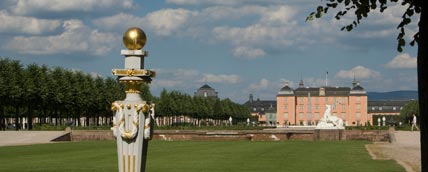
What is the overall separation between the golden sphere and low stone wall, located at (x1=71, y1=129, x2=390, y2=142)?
2055 inches

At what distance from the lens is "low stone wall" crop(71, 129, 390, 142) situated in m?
63.5

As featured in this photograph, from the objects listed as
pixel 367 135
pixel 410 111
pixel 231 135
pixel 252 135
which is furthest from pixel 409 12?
pixel 410 111

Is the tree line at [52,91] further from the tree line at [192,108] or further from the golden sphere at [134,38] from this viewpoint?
the golden sphere at [134,38]

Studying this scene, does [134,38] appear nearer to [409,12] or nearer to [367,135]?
[409,12]

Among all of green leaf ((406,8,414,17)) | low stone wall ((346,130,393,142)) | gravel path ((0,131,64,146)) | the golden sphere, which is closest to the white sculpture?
low stone wall ((346,130,393,142))

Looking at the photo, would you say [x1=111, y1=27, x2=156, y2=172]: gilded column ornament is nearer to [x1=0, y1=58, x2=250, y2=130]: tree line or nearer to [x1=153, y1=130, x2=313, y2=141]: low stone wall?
[x1=153, y1=130, x2=313, y2=141]: low stone wall

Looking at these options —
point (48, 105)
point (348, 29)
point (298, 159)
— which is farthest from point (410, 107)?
point (348, 29)

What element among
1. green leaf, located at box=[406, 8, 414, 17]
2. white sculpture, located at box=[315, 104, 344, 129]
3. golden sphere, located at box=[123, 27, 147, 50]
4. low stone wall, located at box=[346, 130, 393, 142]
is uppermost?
green leaf, located at box=[406, 8, 414, 17]

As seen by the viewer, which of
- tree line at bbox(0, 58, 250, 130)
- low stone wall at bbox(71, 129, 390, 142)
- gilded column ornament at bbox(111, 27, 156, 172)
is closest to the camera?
gilded column ornament at bbox(111, 27, 156, 172)

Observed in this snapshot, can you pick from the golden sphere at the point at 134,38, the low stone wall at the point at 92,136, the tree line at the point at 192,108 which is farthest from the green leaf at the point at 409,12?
the tree line at the point at 192,108

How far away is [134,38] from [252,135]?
54120mm

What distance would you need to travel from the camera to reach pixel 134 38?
11.2 meters

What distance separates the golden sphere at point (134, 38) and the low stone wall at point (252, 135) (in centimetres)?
5221

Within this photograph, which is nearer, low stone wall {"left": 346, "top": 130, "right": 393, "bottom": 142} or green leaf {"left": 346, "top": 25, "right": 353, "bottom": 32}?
green leaf {"left": 346, "top": 25, "right": 353, "bottom": 32}
